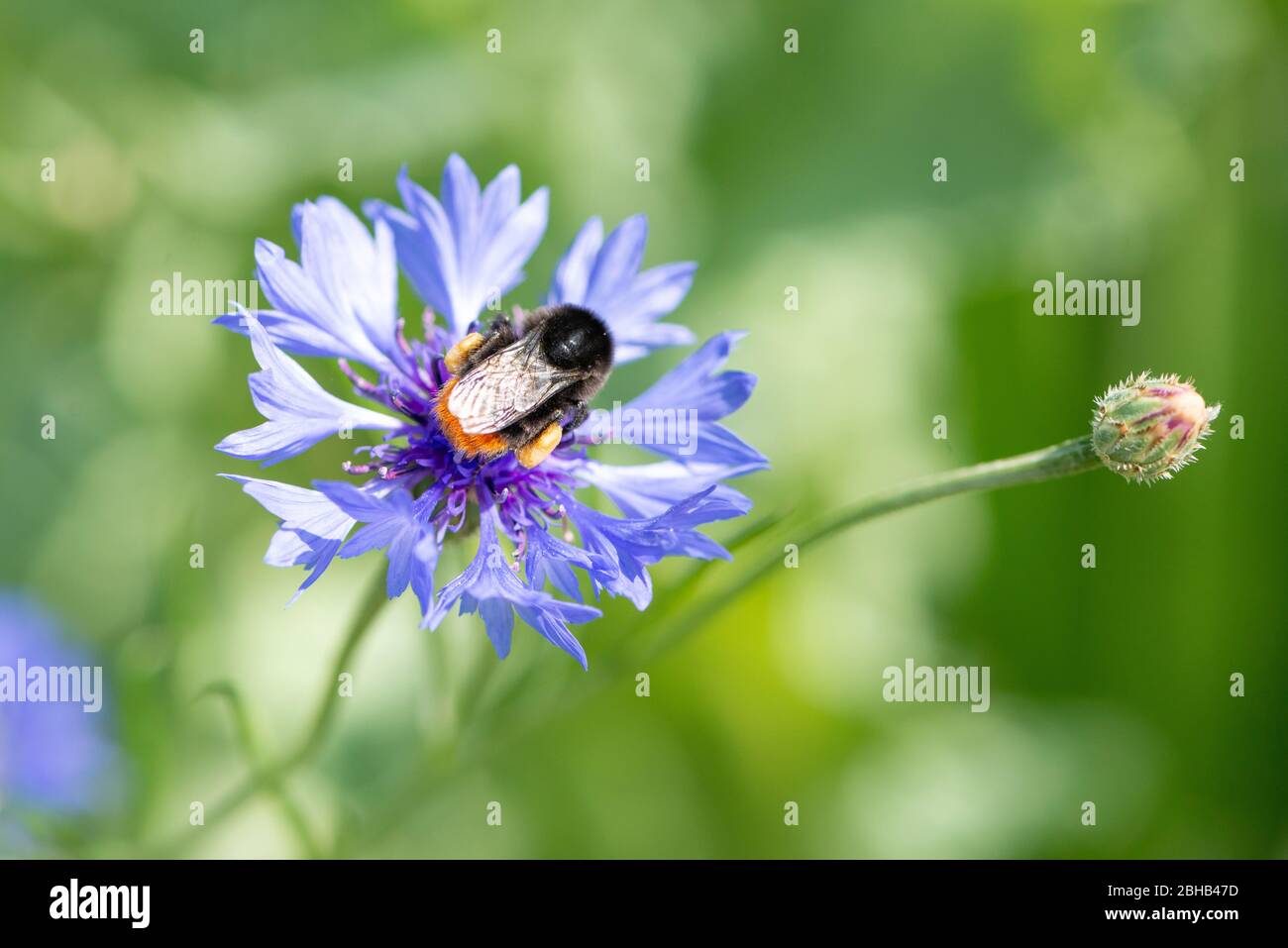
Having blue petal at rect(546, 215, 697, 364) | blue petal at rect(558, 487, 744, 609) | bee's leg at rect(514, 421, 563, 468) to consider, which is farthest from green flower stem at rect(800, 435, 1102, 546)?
blue petal at rect(546, 215, 697, 364)

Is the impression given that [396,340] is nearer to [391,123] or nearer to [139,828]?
[139,828]

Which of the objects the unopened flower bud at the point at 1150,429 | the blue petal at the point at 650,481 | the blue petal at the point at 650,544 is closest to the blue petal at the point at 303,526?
the blue petal at the point at 650,544

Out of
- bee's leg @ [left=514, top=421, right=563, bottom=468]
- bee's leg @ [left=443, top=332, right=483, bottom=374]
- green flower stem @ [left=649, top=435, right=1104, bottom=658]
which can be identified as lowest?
green flower stem @ [left=649, top=435, right=1104, bottom=658]

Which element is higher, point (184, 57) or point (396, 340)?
point (184, 57)

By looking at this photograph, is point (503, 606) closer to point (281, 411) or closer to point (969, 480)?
point (281, 411)

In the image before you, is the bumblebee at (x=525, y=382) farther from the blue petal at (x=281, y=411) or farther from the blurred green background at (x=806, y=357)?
the blurred green background at (x=806, y=357)

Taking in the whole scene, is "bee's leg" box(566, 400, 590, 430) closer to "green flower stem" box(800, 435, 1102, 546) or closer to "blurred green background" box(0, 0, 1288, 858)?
"green flower stem" box(800, 435, 1102, 546)
